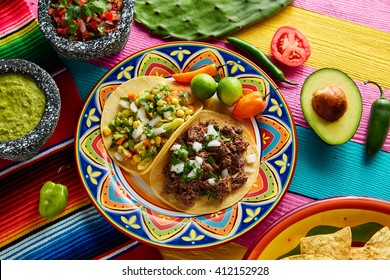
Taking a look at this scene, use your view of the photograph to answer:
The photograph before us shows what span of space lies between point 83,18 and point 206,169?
3.94ft

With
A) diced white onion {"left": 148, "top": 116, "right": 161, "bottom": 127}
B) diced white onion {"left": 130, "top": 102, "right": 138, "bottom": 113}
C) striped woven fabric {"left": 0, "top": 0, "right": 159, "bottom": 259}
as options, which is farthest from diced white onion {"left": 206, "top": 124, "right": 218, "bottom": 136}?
striped woven fabric {"left": 0, "top": 0, "right": 159, "bottom": 259}

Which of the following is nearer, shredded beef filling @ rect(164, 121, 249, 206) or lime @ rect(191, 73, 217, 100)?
shredded beef filling @ rect(164, 121, 249, 206)

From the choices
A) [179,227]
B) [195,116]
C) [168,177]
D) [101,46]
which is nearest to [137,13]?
[101,46]

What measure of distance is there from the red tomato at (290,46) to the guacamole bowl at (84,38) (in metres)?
1.00

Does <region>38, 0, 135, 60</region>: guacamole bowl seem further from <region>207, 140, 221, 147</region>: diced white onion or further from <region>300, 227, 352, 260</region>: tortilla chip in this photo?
<region>300, 227, 352, 260</region>: tortilla chip

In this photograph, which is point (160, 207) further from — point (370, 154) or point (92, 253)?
point (370, 154)

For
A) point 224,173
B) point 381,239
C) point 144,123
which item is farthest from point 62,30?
point 381,239

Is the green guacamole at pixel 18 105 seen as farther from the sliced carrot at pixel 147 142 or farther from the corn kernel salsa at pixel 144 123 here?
the sliced carrot at pixel 147 142

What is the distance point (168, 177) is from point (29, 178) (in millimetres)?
880

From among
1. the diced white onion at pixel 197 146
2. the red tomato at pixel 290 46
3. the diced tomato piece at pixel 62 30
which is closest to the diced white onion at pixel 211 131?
the diced white onion at pixel 197 146

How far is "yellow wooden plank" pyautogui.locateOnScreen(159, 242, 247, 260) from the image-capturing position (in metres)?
3.45

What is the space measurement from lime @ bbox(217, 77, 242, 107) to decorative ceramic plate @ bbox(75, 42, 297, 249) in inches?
4.5

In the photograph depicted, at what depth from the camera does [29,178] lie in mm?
3555

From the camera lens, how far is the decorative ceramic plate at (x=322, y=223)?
315cm
